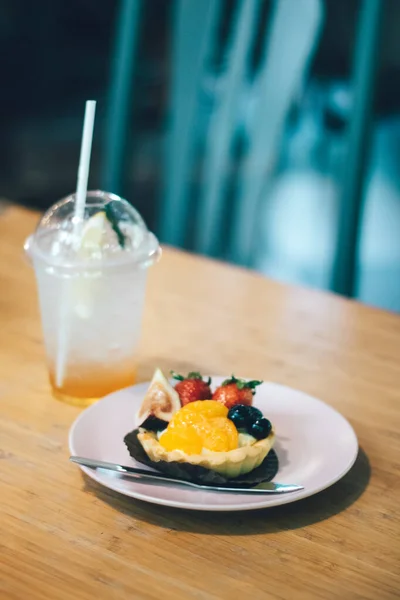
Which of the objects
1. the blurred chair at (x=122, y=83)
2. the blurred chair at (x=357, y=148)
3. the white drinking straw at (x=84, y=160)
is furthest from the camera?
the blurred chair at (x=122, y=83)

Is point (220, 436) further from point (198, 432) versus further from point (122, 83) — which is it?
point (122, 83)

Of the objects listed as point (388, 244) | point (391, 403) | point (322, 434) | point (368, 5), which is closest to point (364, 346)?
point (391, 403)

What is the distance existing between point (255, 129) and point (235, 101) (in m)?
0.08

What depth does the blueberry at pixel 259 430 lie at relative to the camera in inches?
32.5

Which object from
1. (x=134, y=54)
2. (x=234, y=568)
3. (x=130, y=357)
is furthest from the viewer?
(x=134, y=54)

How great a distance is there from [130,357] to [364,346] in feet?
1.13

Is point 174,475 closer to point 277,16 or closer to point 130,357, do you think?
point 130,357

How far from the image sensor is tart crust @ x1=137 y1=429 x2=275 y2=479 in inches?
31.1

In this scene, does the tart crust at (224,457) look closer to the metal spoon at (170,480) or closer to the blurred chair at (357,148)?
the metal spoon at (170,480)

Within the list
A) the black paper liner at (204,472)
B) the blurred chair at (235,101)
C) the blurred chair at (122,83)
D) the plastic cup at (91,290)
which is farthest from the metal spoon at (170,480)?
the blurred chair at (122,83)

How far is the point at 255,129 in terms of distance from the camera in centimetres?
181

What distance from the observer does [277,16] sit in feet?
5.75

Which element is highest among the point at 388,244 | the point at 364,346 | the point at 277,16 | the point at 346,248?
the point at 277,16

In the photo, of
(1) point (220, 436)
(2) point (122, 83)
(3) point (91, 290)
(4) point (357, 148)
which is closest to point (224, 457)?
(1) point (220, 436)
